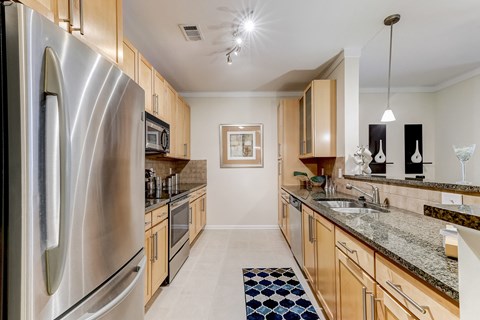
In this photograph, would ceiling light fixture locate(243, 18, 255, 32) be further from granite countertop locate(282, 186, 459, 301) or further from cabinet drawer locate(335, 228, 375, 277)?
cabinet drawer locate(335, 228, 375, 277)

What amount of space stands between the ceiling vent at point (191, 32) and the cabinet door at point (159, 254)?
1.94 meters

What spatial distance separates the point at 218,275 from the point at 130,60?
2416mm

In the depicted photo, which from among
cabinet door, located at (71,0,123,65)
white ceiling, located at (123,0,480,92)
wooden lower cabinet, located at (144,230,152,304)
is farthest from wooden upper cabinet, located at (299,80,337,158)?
cabinet door, located at (71,0,123,65)

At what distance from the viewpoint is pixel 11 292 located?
26.4 inches

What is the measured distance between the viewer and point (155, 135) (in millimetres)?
2611

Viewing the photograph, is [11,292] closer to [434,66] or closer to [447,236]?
[447,236]

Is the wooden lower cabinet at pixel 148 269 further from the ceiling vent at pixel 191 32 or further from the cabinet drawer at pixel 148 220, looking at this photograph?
the ceiling vent at pixel 191 32

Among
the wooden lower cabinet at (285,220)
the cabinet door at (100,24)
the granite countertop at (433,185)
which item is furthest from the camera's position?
the wooden lower cabinet at (285,220)

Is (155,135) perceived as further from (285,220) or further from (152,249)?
(285,220)

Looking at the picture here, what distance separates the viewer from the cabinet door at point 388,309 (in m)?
0.91

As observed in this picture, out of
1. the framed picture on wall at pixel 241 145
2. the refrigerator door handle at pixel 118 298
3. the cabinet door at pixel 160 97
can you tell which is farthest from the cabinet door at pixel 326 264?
the framed picture on wall at pixel 241 145

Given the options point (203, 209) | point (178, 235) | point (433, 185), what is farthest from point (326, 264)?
point (203, 209)

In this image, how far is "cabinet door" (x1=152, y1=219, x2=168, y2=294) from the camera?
2.04 meters

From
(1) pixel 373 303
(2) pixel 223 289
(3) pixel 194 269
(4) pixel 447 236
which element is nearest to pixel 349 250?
(1) pixel 373 303
